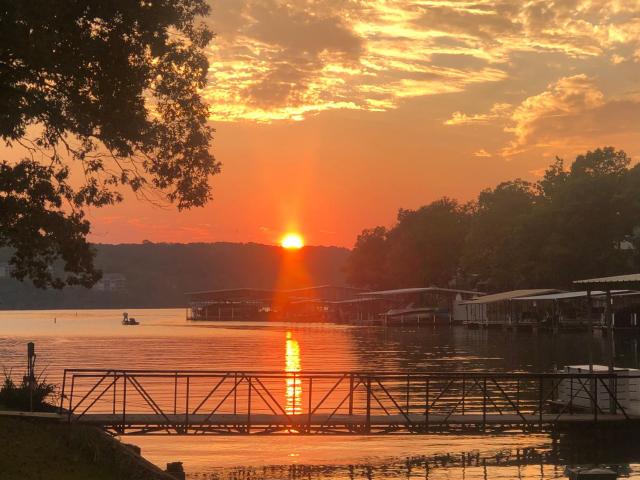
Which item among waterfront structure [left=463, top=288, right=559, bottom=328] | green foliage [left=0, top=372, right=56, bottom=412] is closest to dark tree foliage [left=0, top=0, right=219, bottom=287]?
green foliage [left=0, top=372, right=56, bottom=412]

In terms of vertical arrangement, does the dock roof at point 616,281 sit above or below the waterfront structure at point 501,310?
A: above

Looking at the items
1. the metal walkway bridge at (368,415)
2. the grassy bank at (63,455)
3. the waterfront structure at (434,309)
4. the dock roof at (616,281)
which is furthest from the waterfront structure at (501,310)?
the grassy bank at (63,455)

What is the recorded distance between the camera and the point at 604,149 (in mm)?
132000

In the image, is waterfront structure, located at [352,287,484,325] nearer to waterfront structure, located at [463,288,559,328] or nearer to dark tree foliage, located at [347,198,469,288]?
waterfront structure, located at [463,288,559,328]

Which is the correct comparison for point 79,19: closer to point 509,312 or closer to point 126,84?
point 126,84

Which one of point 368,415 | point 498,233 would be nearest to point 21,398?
point 368,415

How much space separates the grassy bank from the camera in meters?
17.5

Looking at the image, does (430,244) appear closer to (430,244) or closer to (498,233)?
(430,244)

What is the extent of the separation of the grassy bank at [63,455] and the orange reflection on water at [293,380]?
5865 mm

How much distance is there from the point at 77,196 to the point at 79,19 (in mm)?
6425

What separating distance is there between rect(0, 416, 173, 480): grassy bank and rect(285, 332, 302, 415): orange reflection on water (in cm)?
586

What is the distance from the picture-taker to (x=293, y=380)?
3111 centimetres

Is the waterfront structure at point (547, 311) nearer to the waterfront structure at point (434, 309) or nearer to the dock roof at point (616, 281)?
the waterfront structure at point (434, 309)

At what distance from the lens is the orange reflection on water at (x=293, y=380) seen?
28.8 metres
